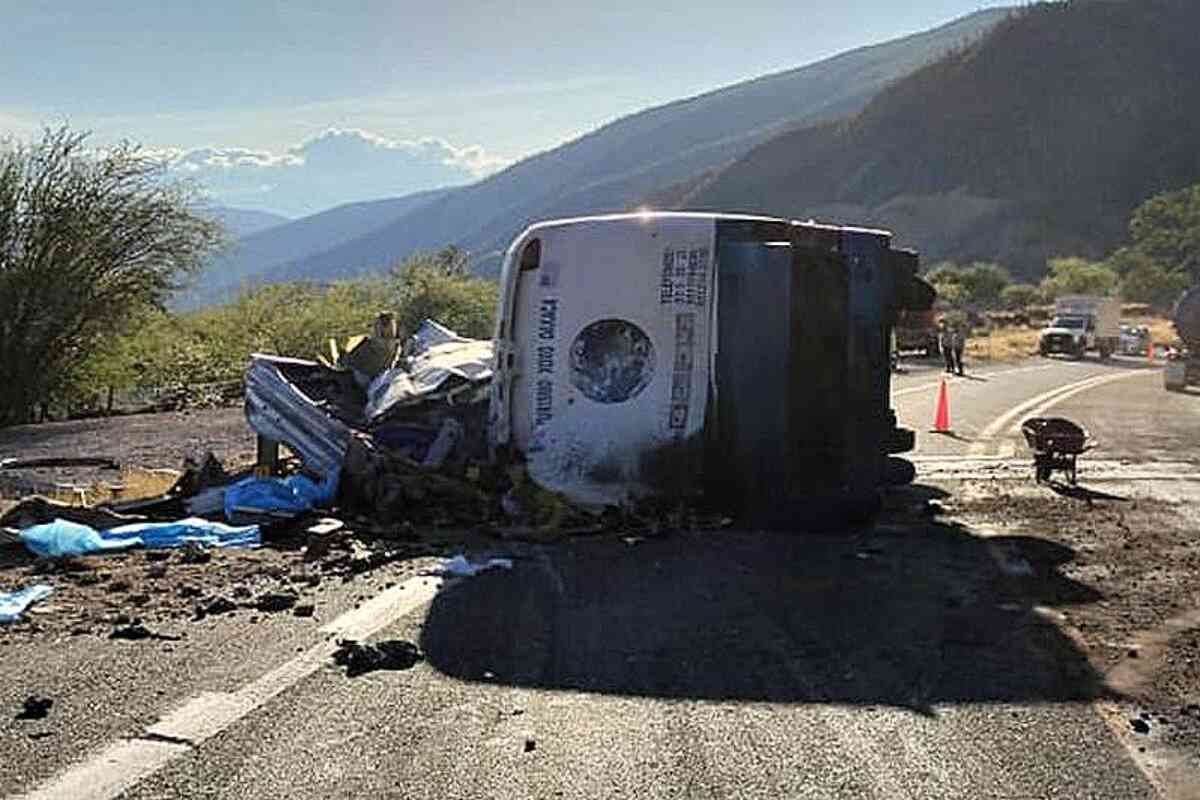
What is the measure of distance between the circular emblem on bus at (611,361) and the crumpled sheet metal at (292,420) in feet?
5.73

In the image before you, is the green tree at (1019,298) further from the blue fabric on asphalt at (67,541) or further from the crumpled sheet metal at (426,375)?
the blue fabric on asphalt at (67,541)

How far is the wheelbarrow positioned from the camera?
11227 mm

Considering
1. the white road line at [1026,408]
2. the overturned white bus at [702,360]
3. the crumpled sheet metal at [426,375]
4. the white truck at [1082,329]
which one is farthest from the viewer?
the white truck at [1082,329]

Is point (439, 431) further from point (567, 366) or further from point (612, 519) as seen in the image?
point (612, 519)

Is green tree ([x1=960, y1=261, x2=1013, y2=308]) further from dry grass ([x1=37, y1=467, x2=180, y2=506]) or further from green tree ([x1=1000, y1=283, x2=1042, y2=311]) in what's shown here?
dry grass ([x1=37, y1=467, x2=180, y2=506])

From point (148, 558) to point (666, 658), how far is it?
11.3 feet

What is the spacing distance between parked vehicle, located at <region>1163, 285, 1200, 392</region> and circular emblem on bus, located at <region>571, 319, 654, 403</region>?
73.5ft

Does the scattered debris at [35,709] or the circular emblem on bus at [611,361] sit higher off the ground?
the circular emblem on bus at [611,361]

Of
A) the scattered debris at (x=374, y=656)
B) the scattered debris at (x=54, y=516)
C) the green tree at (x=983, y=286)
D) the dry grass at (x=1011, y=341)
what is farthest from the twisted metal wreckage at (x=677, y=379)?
the green tree at (x=983, y=286)

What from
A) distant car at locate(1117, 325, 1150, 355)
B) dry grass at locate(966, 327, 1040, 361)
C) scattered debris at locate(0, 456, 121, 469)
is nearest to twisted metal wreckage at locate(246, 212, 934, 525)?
scattered debris at locate(0, 456, 121, 469)

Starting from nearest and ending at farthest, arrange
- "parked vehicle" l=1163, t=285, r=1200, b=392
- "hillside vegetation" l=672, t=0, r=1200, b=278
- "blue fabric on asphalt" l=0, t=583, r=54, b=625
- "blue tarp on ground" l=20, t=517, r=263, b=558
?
"blue fabric on asphalt" l=0, t=583, r=54, b=625
"blue tarp on ground" l=20, t=517, r=263, b=558
"parked vehicle" l=1163, t=285, r=1200, b=392
"hillside vegetation" l=672, t=0, r=1200, b=278

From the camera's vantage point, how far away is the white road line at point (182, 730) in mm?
4062

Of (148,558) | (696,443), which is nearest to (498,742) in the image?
(148,558)

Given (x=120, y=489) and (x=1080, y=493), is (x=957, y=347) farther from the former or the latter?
(x=120, y=489)
